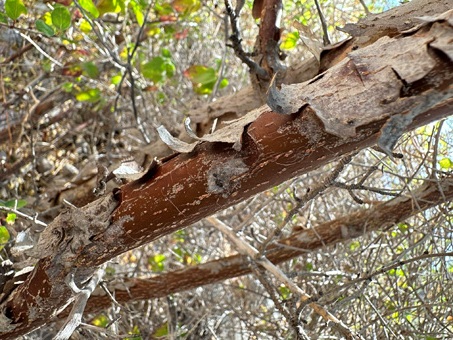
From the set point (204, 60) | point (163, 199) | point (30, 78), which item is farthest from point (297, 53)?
point (163, 199)

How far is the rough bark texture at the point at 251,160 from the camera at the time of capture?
0.53 m

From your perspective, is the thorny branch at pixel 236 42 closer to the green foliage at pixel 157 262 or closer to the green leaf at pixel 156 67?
the green leaf at pixel 156 67

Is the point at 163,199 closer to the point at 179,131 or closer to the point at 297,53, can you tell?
the point at 179,131

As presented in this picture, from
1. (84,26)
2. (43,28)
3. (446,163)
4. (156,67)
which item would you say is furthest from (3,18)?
(446,163)

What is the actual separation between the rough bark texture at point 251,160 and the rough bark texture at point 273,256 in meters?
0.42

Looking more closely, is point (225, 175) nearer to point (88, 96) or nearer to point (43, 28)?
point (43, 28)

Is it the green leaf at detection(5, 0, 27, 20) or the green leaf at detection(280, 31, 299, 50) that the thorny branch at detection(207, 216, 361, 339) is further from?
the green leaf at detection(5, 0, 27, 20)

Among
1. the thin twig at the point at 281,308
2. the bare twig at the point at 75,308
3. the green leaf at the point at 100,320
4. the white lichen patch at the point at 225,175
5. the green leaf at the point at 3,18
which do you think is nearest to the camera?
the white lichen patch at the point at 225,175

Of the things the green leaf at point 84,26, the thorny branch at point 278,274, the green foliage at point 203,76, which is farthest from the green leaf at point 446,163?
the green leaf at point 84,26

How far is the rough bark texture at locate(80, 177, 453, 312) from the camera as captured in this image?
130 cm

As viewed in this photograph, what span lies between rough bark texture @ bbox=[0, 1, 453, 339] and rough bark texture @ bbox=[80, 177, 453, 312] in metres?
0.42

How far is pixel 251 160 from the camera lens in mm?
643

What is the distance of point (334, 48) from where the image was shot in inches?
38.2

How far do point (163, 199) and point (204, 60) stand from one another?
182 centimetres
